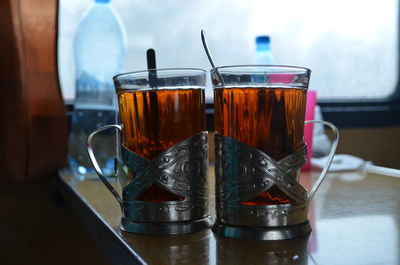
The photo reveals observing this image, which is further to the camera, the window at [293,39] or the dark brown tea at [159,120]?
the window at [293,39]

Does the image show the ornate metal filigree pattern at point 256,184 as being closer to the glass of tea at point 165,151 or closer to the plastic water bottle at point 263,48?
the glass of tea at point 165,151

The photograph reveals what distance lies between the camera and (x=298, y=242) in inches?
22.5

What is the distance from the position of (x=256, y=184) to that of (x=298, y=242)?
8cm

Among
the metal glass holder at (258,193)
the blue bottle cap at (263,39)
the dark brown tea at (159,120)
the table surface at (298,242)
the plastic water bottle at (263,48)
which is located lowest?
the table surface at (298,242)

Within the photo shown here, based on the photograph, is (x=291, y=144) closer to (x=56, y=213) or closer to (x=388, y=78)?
(x=56, y=213)

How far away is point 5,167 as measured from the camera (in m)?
1.31

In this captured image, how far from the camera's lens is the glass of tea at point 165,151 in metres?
0.62

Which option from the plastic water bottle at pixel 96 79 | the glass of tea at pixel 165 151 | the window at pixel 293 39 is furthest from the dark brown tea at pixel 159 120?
the window at pixel 293 39

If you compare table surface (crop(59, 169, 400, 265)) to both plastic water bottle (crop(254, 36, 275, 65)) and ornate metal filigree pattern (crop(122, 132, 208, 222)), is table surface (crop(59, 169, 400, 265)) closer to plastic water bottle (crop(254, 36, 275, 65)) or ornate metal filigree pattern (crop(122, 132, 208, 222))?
ornate metal filigree pattern (crop(122, 132, 208, 222))

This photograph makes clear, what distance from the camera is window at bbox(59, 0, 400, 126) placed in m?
1.73

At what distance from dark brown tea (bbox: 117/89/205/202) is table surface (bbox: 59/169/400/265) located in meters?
0.07

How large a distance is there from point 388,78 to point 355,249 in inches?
71.5

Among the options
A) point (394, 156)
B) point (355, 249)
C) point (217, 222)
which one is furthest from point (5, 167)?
point (394, 156)

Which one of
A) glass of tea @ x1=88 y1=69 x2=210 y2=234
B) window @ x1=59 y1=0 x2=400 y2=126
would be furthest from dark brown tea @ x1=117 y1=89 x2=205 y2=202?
window @ x1=59 y1=0 x2=400 y2=126
